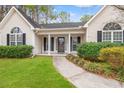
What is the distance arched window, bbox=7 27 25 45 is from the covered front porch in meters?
1.48

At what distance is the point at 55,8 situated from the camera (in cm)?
3425

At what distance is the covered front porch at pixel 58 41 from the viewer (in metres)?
21.1

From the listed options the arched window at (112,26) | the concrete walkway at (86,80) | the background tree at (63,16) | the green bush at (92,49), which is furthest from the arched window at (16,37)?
the background tree at (63,16)

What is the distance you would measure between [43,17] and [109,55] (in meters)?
22.1

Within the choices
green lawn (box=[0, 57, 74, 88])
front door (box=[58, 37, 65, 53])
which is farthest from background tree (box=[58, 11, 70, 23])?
green lawn (box=[0, 57, 74, 88])

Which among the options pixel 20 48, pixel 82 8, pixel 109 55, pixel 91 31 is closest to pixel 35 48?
pixel 20 48

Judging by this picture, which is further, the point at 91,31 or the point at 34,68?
the point at 91,31

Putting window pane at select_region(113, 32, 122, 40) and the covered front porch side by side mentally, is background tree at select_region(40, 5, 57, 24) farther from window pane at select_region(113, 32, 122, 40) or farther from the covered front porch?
window pane at select_region(113, 32, 122, 40)

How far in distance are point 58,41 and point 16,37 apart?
3977mm

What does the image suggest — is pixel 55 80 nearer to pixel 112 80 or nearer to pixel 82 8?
pixel 112 80

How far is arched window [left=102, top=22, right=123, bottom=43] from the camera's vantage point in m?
18.0
